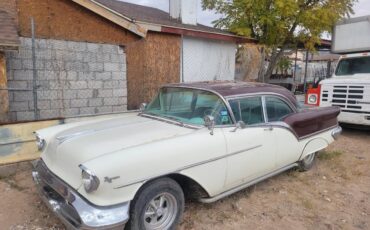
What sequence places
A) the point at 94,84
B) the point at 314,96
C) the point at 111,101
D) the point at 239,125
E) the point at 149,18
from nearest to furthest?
the point at 239,125 → the point at 94,84 → the point at 111,101 → the point at 314,96 → the point at 149,18

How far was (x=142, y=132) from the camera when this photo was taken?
322 centimetres

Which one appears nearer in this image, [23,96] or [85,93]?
[23,96]

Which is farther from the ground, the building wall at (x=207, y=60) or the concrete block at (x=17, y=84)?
the building wall at (x=207, y=60)

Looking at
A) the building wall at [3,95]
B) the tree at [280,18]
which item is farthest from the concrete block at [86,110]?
the tree at [280,18]

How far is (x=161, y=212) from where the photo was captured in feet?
9.82

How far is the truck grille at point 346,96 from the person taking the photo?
728 centimetres

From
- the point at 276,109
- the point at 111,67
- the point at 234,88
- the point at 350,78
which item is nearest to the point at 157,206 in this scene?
the point at 234,88

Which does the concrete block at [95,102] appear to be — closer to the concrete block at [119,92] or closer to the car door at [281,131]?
the concrete block at [119,92]

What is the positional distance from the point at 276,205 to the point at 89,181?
2.48 m

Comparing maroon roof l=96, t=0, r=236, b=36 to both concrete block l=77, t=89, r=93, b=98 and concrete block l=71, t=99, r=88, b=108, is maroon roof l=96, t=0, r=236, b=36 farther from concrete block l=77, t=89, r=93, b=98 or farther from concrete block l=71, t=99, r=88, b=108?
concrete block l=71, t=99, r=88, b=108

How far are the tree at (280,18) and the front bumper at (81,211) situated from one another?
9.80m

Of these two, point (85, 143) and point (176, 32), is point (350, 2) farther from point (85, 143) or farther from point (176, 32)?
point (85, 143)

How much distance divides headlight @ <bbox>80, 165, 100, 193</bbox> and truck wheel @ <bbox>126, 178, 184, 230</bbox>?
0.42 meters

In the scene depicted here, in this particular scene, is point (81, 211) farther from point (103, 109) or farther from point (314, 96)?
point (314, 96)
